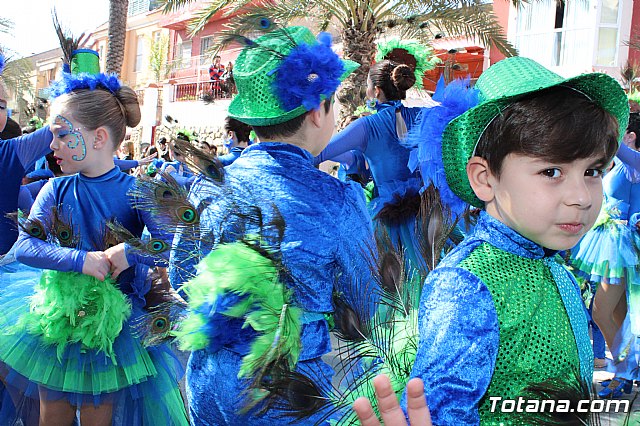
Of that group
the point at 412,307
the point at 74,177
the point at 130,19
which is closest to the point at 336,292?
the point at 412,307

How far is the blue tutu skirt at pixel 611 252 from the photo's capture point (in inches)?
209

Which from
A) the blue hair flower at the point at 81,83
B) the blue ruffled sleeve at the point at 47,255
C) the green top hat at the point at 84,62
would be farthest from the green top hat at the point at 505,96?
the green top hat at the point at 84,62

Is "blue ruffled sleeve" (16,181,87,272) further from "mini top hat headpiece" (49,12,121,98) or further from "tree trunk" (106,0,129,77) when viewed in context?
"tree trunk" (106,0,129,77)

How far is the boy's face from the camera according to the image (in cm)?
157

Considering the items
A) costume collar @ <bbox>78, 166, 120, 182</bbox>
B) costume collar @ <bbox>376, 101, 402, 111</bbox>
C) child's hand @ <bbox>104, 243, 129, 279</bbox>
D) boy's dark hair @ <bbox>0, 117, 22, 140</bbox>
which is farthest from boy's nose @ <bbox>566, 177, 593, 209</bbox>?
boy's dark hair @ <bbox>0, 117, 22, 140</bbox>

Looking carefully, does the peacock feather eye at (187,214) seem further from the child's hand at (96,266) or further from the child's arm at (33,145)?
the child's arm at (33,145)

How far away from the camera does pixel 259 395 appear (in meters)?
1.70

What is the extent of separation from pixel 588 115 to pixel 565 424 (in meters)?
0.76

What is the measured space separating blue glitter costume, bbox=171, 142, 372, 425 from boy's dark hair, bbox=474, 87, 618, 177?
21.6 inches

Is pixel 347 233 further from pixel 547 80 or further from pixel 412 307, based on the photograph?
pixel 547 80

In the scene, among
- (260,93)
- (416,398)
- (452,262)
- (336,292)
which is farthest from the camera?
(260,93)

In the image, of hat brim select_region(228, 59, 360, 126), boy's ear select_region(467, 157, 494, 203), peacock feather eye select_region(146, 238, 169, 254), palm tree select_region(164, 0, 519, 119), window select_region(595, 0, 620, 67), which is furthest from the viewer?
window select_region(595, 0, 620, 67)

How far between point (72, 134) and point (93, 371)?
1.09 metres

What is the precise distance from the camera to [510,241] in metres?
1.66
